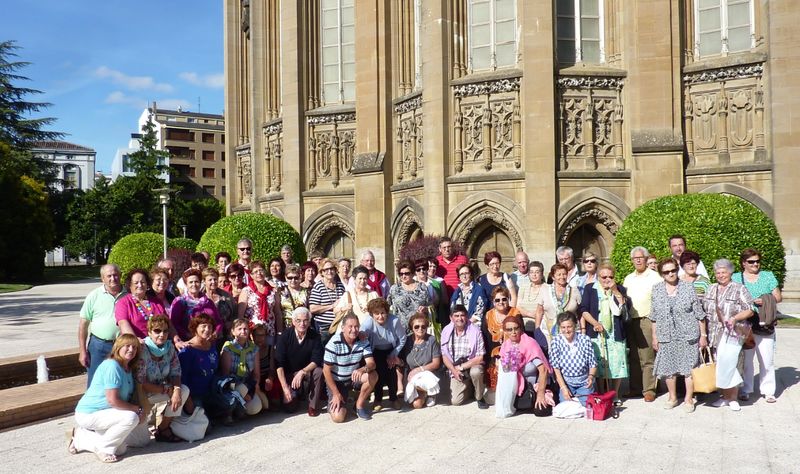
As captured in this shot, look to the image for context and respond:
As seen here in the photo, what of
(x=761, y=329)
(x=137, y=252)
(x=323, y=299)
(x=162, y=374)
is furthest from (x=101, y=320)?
(x=137, y=252)

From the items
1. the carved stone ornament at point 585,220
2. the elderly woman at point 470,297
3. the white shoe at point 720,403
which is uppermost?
the carved stone ornament at point 585,220

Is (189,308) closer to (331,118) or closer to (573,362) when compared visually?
(573,362)

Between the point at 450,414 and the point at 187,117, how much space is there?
105m

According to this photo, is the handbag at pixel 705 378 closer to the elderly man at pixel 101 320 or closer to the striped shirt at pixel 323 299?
the striped shirt at pixel 323 299

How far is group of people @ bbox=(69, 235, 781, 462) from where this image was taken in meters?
7.22

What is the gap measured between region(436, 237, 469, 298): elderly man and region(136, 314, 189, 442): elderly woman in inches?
172

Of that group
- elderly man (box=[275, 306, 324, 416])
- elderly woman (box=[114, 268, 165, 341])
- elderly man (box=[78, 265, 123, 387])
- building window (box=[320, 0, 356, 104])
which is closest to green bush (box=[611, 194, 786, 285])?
elderly man (box=[275, 306, 324, 416])

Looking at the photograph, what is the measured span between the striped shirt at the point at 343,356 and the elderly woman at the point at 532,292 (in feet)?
6.89

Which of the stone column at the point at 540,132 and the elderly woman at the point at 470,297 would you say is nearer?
the elderly woman at the point at 470,297

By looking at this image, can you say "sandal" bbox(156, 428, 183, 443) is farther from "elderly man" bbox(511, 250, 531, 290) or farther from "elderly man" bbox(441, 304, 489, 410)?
"elderly man" bbox(511, 250, 531, 290)

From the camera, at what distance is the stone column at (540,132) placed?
686 inches

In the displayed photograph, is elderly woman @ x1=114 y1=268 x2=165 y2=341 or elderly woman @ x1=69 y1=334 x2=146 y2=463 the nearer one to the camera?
elderly woman @ x1=69 y1=334 x2=146 y2=463

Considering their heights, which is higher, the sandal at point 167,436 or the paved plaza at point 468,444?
the sandal at point 167,436

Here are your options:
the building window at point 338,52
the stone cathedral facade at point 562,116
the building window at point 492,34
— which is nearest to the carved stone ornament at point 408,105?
the stone cathedral facade at point 562,116
